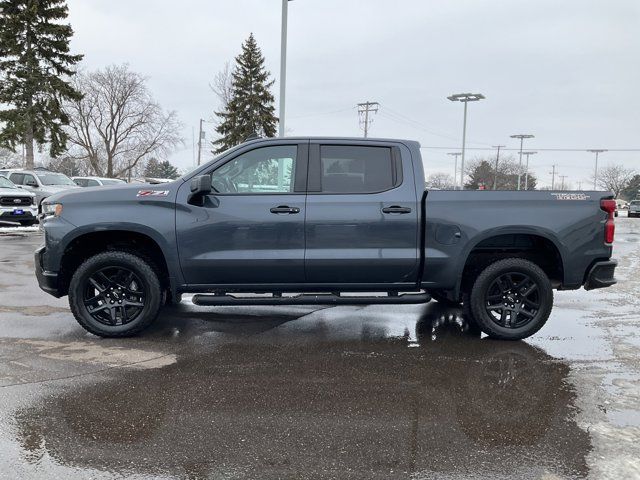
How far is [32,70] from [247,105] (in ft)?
46.2

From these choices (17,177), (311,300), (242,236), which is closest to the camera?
(242,236)

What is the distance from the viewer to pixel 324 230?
5.06 metres

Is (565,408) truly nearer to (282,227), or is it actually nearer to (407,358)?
(407,358)

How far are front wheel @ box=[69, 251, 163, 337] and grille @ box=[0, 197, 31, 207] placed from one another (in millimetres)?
14347

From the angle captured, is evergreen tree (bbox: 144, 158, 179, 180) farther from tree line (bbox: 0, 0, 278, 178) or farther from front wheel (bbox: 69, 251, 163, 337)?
front wheel (bbox: 69, 251, 163, 337)

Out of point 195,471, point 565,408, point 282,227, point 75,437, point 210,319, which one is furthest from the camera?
point 210,319

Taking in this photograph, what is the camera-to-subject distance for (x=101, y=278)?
5.20m

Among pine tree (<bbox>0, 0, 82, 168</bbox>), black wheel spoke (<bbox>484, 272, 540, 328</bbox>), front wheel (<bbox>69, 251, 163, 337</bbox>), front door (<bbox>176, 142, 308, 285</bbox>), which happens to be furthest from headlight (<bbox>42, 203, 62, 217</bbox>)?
pine tree (<bbox>0, 0, 82, 168</bbox>)

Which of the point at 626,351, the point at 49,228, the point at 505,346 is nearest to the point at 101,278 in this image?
the point at 49,228

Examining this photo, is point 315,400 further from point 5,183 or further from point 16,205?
point 5,183

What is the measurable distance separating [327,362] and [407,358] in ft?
2.46

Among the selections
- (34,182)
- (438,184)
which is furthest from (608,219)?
(34,182)

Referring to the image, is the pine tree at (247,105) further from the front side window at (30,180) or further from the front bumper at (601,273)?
the front bumper at (601,273)

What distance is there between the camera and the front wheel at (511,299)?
17.4 ft
